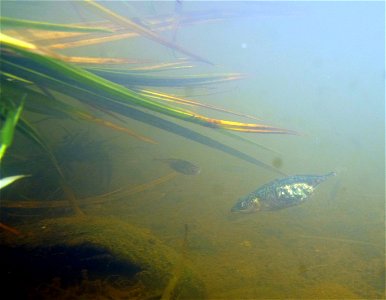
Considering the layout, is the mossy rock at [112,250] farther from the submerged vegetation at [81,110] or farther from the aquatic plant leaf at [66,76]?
the aquatic plant leaf at [66,76]

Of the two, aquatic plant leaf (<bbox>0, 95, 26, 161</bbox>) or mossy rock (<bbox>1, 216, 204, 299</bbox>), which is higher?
aquatic plant leaf (<bbox>0, 95, 26, 161</bbox>)

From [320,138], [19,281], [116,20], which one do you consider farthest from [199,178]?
[320,138]

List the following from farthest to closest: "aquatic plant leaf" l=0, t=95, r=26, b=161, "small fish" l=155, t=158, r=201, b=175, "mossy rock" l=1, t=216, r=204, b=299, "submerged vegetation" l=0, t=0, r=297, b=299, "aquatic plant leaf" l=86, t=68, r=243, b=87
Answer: "small fish" l=155, t=158, r=201, b=175
"aquatic plant leaf" l=86, t=68, r=243, b=87
"mossy rock" l=1, t=216, r=204, b=299
"submerged vegetation" l=0, t=0, r=297, b=299
"aquatic plant leaf" l=0, t=95, r=26, b=161

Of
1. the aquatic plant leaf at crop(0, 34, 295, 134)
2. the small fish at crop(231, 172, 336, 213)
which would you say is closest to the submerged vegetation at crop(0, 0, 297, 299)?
the aquatic plant leaf at crop(0, 34, 295, 134)

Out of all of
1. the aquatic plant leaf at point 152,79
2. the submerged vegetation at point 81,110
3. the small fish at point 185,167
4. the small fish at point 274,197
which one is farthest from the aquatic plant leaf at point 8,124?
the small fish at point 185,167

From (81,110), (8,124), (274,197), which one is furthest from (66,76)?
(274,197)

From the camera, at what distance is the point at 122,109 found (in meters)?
3.02

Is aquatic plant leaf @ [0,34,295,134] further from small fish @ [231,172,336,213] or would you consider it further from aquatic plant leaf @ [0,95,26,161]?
small fish @ [231,172,336,213]

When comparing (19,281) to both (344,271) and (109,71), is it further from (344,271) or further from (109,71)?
(344,271)

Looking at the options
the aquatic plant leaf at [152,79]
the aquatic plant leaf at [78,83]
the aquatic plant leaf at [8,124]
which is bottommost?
the aquatic plant leaf at [8,124]

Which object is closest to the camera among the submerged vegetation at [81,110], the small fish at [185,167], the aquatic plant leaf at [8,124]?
the aquatic plant leaf at [8,124]

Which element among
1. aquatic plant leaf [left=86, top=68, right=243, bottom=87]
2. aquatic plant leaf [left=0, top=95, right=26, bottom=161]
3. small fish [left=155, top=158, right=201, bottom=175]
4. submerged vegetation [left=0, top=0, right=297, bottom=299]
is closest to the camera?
aquatic plant leaf [left=0, top=95, right=26, bottom=161]

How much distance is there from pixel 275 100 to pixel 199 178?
556 centimetres

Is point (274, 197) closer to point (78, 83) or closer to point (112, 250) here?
point (112, 250)
